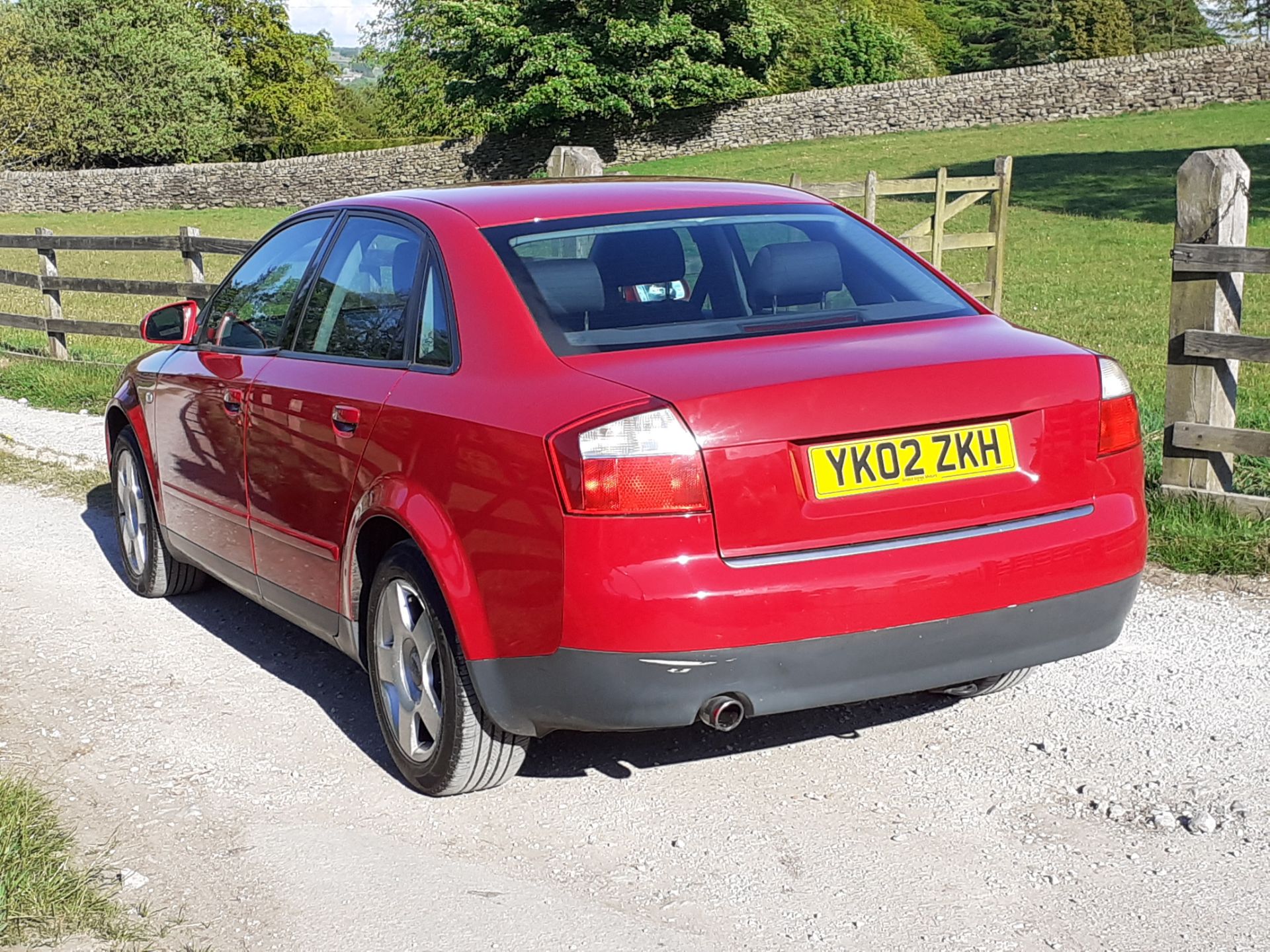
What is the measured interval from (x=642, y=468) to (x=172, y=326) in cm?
298

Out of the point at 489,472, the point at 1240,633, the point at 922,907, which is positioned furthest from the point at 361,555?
the point at 1240,633

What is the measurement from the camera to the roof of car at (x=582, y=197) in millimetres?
4293

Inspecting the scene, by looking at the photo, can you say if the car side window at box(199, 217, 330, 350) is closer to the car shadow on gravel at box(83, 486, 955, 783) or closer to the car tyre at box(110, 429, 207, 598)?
the car tyre at box(110, 429, 207, 598)

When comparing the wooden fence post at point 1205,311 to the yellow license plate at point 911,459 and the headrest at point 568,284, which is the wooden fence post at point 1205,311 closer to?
the yellow license plate at point 911,459

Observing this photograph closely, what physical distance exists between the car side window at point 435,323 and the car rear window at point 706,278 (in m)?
0.19

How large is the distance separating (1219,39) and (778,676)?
92.2 meters

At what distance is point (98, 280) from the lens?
13734mm

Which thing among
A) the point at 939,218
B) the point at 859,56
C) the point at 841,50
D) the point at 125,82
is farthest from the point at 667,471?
the point at 841,50

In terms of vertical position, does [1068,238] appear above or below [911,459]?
below

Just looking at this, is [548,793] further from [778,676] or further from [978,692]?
[978,692]

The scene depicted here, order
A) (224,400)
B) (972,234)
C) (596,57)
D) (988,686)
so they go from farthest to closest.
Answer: (596,57) → (972,234) → (224,400) → (988,686)

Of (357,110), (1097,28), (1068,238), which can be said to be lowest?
(1068,238)

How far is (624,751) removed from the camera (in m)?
4.39

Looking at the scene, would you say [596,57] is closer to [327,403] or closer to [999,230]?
[999,230]
